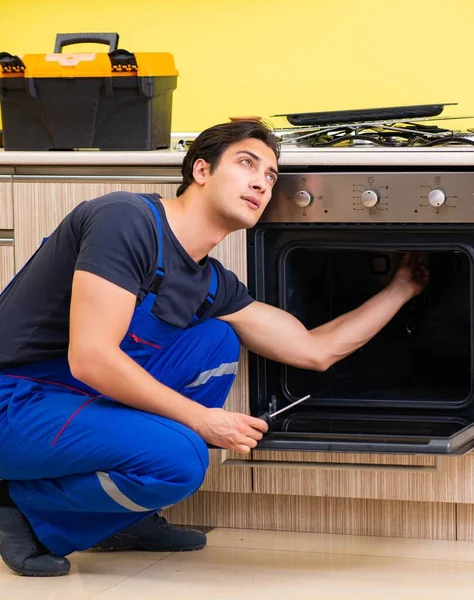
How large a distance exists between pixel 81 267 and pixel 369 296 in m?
0.85

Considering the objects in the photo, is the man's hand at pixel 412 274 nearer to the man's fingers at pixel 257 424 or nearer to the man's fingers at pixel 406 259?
the man's fingers at pixel 406 259

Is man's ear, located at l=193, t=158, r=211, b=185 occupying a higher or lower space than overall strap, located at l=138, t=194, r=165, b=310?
higher

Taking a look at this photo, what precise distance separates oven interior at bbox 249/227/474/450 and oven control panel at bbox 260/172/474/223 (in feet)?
0.16

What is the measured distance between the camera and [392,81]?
2.99m

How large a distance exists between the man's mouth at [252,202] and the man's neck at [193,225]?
0.07m

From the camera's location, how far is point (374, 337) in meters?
2.69

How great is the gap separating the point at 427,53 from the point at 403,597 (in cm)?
153

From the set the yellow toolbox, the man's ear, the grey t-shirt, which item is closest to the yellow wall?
the yellow toolbox

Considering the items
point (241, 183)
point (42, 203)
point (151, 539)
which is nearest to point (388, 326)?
point (241, 183)

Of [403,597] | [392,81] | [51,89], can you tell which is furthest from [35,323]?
[392,81]

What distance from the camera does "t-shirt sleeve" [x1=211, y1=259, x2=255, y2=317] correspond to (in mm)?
2381

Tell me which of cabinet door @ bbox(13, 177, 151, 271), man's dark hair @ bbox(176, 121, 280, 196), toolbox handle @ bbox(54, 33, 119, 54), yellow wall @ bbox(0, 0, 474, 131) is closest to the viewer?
man's dark hair @ bbox(176, 121, 280, 196)

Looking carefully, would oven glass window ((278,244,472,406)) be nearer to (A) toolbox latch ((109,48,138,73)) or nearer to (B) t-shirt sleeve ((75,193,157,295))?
(B) t-shirt sleeve ((75,193,157,295))

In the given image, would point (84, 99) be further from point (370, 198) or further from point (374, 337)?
point (374, 337)
